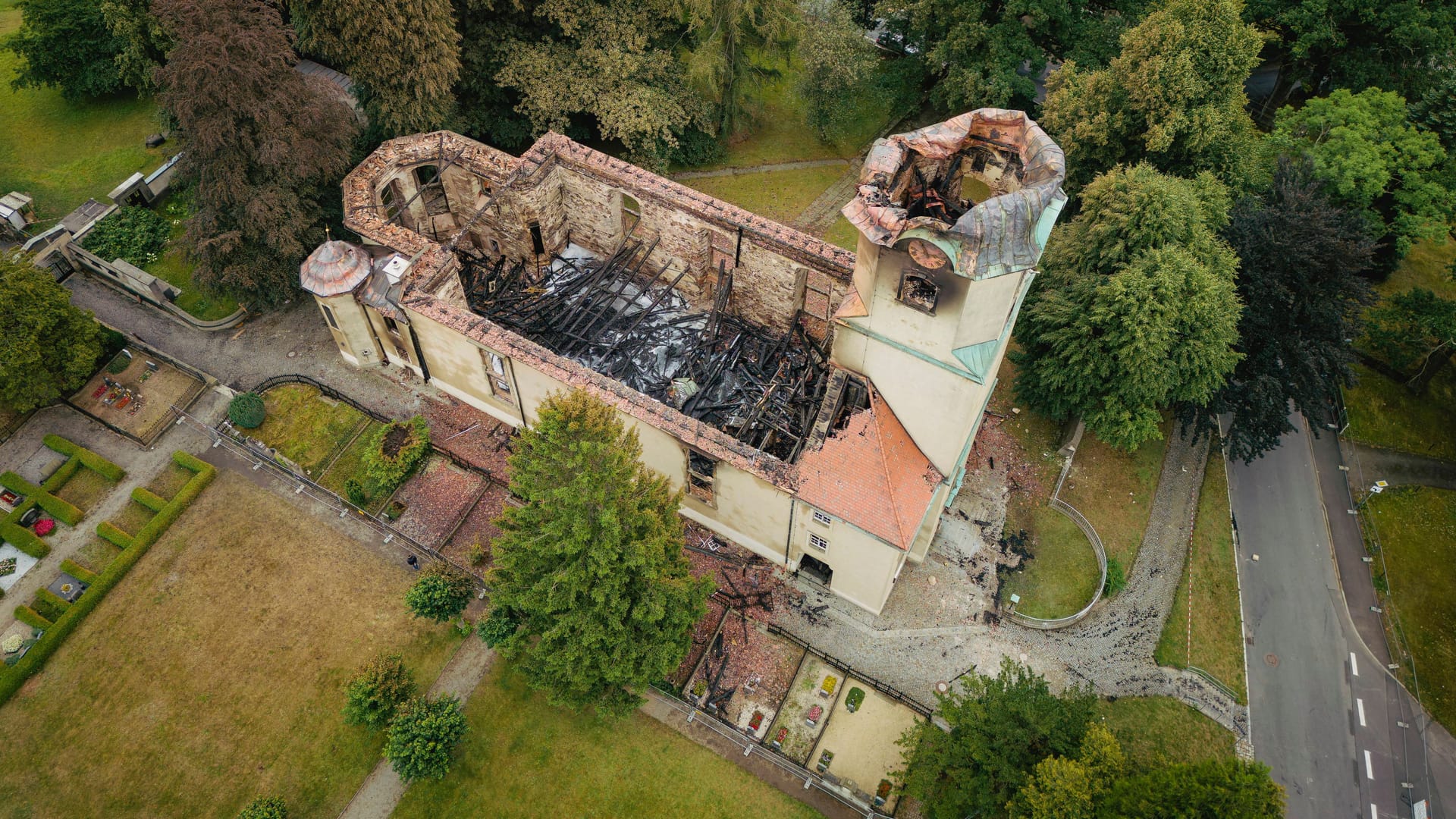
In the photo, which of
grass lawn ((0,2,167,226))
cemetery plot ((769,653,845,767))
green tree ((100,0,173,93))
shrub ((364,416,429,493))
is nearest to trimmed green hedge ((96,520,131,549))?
shrub ((364,416,429,493))

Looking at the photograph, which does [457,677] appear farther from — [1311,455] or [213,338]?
[1311,455]

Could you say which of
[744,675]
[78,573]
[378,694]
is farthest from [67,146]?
[744,675]

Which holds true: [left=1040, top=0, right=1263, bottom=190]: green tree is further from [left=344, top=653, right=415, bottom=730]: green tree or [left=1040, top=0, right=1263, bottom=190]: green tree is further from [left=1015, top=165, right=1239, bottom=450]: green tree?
[left=344, top=653, right=415, bottom=730]: green tree

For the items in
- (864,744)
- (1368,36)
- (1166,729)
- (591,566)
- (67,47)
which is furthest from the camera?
(67,47)

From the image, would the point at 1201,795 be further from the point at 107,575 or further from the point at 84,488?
the point at 84,488

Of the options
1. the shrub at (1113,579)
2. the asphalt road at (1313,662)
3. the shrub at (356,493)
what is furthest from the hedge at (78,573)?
the asphalt road at (1313,662)

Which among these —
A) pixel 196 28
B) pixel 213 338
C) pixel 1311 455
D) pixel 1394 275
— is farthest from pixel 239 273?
pixel 1394 275
